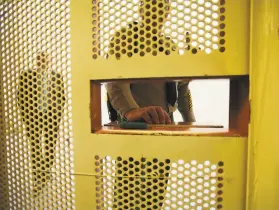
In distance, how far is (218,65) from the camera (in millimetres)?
334

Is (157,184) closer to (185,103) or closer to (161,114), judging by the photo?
(161,114)

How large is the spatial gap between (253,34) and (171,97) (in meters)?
0.51

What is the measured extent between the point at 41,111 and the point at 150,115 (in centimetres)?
24

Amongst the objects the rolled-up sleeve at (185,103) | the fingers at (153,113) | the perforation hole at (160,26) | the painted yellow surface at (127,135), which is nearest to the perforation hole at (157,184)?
the painted yellow surface at (127,135)

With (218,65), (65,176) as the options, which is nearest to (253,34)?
(218,65)

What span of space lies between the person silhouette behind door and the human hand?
159 mm

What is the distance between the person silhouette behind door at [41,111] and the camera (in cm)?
40

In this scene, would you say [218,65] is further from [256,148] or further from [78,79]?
[78,79]

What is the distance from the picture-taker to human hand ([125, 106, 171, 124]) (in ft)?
1.44

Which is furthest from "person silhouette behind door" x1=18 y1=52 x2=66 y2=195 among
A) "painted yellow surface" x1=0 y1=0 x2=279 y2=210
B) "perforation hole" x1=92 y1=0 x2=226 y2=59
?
"perforation hole" x1=92 y1=0 x2=226 y2=59

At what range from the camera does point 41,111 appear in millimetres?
412

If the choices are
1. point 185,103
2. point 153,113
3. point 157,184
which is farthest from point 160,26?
point 185,103

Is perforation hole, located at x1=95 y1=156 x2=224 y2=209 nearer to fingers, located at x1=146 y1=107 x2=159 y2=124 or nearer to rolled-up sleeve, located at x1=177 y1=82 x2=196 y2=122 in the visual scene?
fingers, located at x1=146 y1=107 x2=159 y2=124

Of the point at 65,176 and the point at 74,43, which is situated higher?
the point at 74,43
